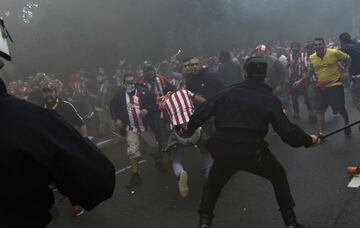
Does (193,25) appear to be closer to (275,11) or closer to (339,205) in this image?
(275,11)

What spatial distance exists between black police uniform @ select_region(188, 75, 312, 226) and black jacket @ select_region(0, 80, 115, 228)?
2.29 meters

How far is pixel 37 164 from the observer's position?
1647 mm

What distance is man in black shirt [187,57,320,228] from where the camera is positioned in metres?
3.88

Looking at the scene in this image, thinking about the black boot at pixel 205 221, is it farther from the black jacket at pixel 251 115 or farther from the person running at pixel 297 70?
the person running at pixel 297 70

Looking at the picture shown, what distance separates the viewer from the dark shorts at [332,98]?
831 centimetres

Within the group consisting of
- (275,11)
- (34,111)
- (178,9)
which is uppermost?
(34,111)

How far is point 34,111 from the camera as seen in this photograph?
1692 mm

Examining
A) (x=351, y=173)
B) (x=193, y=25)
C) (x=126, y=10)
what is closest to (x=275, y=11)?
(x=193, y=25)

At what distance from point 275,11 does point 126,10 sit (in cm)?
1495

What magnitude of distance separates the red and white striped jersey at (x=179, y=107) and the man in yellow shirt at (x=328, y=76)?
9.80 ft

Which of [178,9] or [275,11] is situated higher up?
[178,9]

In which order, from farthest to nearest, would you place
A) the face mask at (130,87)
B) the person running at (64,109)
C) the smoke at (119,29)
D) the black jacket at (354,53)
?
the smoke at (119,29) < the black jacket at (354,53) < the face mask at (130,87) < the person running at (64,109)

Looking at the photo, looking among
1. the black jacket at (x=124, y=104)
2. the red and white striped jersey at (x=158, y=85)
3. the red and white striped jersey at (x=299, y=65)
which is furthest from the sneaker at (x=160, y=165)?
the red and white striped jersey at (x=299, y=65)

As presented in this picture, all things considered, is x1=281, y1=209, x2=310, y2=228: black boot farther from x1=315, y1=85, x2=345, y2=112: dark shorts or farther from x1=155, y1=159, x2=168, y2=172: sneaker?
x1=315, y1=85, x2=345, y2=112: dark shorts
